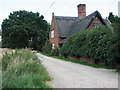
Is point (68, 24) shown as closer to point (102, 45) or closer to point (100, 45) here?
point (100, 45)

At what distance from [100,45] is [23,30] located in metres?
24.2

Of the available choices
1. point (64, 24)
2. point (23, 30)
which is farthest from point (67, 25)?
point (23, 30)

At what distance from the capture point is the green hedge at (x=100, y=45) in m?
9.14

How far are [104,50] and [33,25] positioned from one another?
87.5ft

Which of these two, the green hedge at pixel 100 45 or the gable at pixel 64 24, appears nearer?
the green hedge at pixel 100 45

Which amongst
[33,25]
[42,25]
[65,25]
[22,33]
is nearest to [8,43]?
[22,33]

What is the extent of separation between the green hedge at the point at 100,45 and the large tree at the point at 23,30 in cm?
1994

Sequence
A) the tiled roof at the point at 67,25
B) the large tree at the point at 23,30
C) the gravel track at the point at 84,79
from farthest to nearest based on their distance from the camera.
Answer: the large tree at the point at 23,30, the tiled roof at the point at 67,25, the gravel track at the point at 84,79

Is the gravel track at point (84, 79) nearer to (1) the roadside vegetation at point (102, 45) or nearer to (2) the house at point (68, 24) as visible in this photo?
(1) the roadside vegetation at point (102, 45)

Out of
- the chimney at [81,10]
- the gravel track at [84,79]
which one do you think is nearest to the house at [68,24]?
the chimney at [81,10]

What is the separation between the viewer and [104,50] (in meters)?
10.5

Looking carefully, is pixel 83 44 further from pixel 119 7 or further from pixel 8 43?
pixel 8 43

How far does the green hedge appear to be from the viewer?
30.0 ft

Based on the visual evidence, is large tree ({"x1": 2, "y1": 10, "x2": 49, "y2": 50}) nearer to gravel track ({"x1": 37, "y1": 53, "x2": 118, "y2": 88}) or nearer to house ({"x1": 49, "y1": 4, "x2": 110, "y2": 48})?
house ({"x1": 49, "y1": 4, "x2": 110, "y2": 48})
